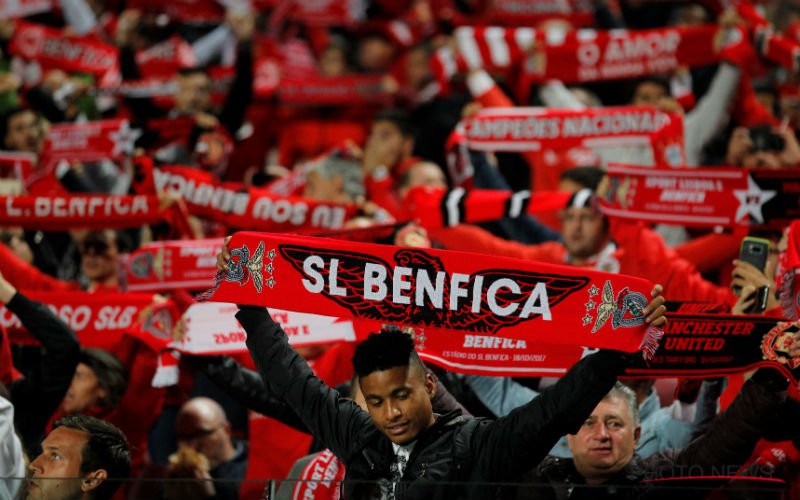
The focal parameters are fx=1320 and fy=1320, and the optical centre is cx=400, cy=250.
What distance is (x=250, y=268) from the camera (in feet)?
14.1

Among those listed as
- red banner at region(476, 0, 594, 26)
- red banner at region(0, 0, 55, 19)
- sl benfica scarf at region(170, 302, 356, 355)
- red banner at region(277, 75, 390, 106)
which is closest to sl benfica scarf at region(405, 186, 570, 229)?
sl benfica scarf at region(170, 302, 356, 355)

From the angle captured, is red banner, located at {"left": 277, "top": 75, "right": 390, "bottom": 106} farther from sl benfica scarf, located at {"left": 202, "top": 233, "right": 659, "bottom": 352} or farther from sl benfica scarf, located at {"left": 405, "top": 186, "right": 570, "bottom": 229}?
sl benfica scarf, located at {"left": 202, "top": 233, "right": 659, "bottom": 352}

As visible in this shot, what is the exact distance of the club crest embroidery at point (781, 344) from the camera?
437 centimetres

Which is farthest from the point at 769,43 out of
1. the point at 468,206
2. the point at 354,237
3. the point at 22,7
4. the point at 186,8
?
the point at 22,7

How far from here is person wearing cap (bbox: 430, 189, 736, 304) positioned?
241 inches

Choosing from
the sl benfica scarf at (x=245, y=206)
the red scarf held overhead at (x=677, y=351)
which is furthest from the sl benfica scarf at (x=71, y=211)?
the red scarf held overhead at (x=677, y=351)

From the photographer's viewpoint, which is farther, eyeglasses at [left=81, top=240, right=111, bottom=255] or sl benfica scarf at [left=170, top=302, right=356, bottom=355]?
eyeglasses at [left=81, top=240, right=111, bottom=255]

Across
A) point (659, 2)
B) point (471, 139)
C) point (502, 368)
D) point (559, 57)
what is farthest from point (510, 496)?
point (659, 2)

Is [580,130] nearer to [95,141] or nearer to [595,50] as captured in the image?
[595,50]

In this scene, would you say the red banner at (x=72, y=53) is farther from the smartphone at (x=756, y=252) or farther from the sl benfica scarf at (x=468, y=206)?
the smartphone at (x=756, y=252)

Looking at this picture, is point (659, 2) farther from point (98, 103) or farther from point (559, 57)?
point (98, 103)

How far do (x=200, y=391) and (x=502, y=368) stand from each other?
7.25 ft

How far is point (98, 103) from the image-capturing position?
33.1 ft

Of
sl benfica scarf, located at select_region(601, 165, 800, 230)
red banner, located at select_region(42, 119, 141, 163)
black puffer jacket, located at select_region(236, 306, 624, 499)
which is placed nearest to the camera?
black puffer jacket, located at select_region(236, 306, 624, 499)
